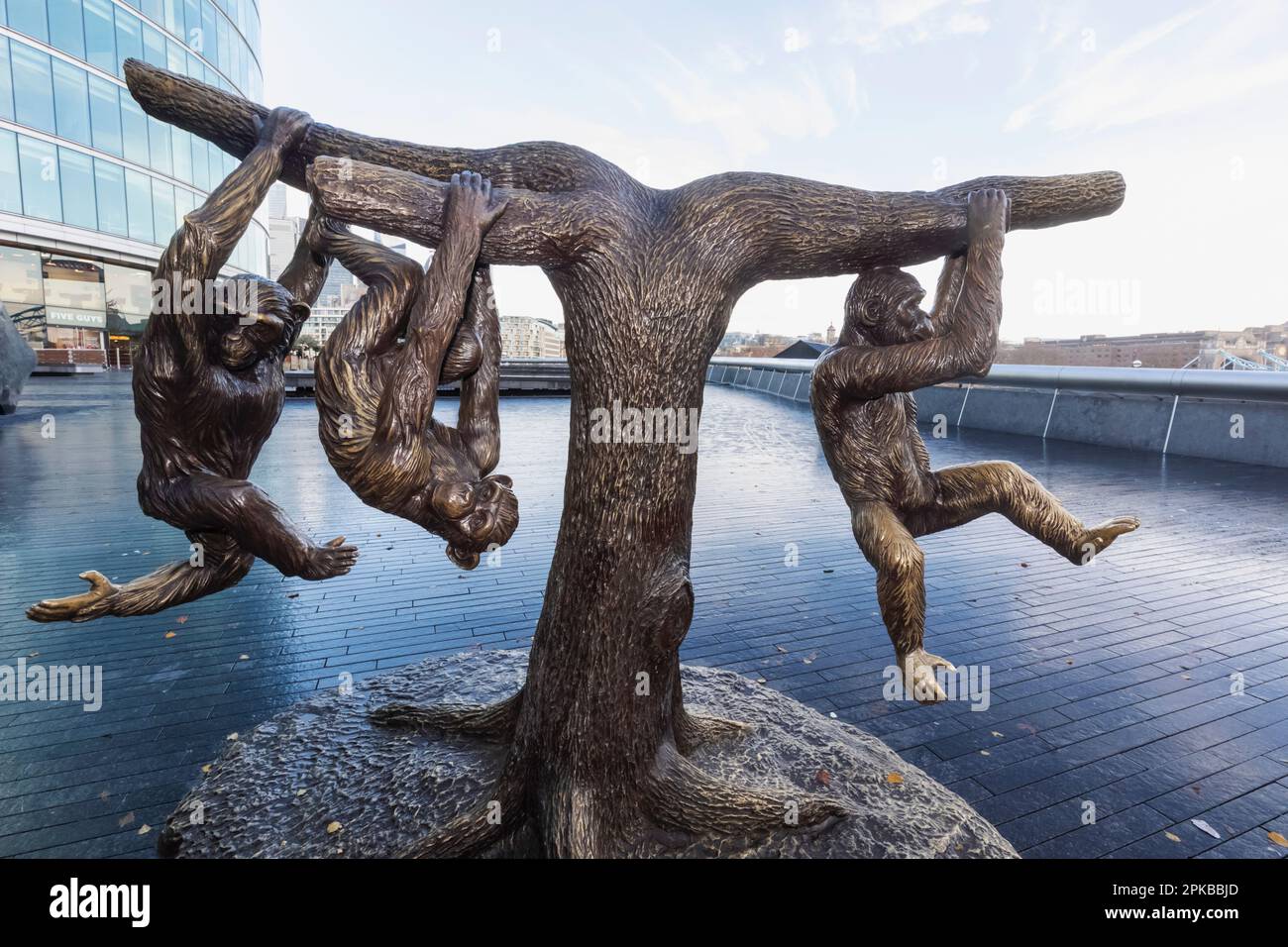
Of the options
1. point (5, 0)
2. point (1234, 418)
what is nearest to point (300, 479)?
point (1234, 418)

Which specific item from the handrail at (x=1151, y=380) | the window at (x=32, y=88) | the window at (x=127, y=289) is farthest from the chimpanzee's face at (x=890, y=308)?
the window at (x=127, y=289)

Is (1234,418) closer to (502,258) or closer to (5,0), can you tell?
(502,258)

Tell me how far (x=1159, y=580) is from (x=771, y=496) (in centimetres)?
434

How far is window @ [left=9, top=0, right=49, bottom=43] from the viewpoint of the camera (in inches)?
880

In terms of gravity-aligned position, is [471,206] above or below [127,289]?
below

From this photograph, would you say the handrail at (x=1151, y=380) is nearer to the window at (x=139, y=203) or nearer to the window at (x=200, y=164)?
the window at (x=139, y=203)

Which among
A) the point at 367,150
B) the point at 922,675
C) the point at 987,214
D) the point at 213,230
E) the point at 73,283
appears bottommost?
the point at 922,675

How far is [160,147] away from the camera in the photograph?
27.6 metres

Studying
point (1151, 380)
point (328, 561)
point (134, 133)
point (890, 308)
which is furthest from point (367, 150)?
point (134, 133)

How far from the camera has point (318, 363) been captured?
211cm

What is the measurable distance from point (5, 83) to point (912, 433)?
104 feet

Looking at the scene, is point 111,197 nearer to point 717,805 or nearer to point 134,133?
point 134,133

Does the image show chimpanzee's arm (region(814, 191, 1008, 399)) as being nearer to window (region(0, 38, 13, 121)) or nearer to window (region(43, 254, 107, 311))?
window (region(0, 38, 13, 121))

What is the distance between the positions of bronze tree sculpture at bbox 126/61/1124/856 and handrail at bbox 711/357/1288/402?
7.53m
